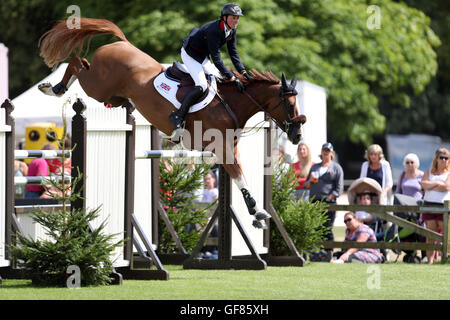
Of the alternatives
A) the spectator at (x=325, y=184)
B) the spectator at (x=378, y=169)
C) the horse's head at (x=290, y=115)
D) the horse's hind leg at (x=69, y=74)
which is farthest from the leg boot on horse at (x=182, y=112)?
the spectator at (x=378, y=169)

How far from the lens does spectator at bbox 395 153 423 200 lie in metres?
13.0

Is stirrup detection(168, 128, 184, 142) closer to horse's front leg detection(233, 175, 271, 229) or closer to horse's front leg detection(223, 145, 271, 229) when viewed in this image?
horse's front leg detection(223, 145, 271, 229)

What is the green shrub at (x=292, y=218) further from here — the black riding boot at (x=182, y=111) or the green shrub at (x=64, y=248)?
the green shrub at (x=64, y=248)

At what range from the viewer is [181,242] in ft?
36.3

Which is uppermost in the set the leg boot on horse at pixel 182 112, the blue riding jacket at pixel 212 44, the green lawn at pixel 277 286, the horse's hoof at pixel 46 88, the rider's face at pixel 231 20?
the rider's face at pixel 231 20

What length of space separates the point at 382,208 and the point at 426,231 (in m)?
0.65

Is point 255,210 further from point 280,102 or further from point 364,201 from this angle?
point 364,201

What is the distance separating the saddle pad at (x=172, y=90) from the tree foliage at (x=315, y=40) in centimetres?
1195

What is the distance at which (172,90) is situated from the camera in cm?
894

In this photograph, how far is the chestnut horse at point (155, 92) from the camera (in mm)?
8938

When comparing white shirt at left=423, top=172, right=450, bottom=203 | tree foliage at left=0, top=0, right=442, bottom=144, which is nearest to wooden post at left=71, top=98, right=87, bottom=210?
Result: white shirt at left=423, top=172, right=450, bottom=203

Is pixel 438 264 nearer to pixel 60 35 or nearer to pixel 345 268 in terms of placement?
pixel 345 268

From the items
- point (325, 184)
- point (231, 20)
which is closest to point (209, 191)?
point (325, 184)
